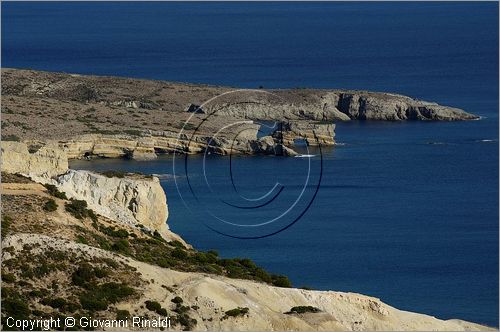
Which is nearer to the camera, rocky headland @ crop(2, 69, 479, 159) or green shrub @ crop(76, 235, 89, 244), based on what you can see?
green shrub @ crop(76, 235, 89, 244)

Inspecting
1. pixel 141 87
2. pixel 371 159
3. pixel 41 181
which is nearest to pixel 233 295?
pixel 41 181

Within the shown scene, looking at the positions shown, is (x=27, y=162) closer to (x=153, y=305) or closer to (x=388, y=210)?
(x=153, y=305)

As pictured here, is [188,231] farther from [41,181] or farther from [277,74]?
[277,74]

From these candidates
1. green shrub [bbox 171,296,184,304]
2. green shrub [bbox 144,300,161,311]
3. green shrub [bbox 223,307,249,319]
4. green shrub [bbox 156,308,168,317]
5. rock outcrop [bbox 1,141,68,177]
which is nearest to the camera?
green shrub [bbox 156,308,168,317]

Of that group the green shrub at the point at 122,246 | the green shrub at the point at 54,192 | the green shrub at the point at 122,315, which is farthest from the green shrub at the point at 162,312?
the green shrub at the point at 54,192

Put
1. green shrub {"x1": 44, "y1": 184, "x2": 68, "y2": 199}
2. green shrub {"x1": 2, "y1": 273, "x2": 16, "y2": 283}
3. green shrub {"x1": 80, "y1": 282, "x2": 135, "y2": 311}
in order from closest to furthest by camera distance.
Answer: green shrub {"x1": 80, "y1": 282, "x2": 135, "y2": 311}, green shrub {"x1": 2, "y1": 273, "x2": 16, "y2": 283}, green shrub {"x1": 44, "y1": 184, "x2": 68, "y2": 199}

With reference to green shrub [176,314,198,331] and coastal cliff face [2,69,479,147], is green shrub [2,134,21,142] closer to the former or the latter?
coastal cliff face [2,69,479,147]

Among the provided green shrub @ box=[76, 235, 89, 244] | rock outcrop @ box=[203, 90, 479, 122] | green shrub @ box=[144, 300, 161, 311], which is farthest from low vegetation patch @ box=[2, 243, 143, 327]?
rock outcrop @ box=[203, 90, 479, 122]

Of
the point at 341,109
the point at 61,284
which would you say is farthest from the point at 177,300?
the point at 341,109
